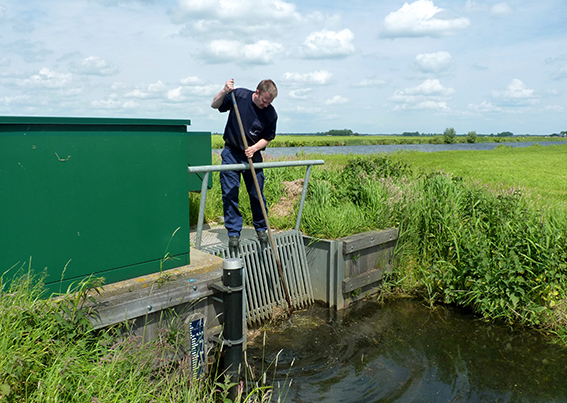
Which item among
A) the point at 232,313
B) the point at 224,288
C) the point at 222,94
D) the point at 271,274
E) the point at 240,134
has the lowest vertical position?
the point at 271,274

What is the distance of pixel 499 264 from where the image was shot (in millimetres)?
5723

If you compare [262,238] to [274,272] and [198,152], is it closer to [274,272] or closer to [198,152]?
[274,272]

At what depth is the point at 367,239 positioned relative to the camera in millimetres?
6215

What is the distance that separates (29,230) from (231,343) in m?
1.68

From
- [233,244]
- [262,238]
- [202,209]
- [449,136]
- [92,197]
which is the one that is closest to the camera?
[92,197]

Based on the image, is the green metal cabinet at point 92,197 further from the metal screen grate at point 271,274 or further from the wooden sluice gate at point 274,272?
the metal screen grate at point 271,274

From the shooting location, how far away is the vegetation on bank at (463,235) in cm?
558

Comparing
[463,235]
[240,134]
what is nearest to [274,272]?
[240,134]

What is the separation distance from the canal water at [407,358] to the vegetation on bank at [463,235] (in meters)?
0.33

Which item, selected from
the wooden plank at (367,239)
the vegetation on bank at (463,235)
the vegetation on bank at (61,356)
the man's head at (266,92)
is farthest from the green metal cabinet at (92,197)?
the vegetation on bank at (463,235)

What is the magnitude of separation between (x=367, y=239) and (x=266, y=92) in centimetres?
252

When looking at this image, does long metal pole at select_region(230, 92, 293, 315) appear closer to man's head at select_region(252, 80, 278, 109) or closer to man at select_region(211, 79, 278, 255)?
man at select_region(211, 79, 278, 255)

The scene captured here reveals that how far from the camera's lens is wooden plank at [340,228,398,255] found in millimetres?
5965

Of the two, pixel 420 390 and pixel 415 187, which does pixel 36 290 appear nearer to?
pixel 420 390
